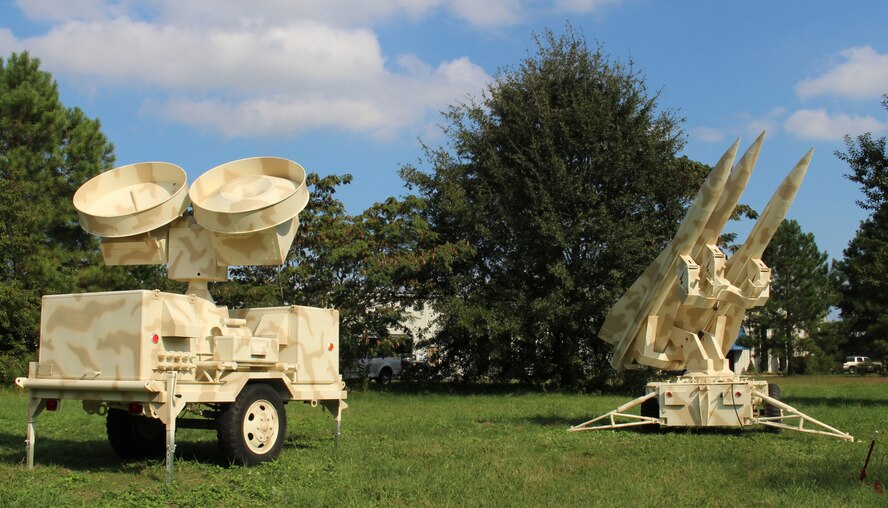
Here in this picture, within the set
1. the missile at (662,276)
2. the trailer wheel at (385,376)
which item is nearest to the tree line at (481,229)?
the trailer wheel at (385,376)

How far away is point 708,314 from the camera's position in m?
14.6

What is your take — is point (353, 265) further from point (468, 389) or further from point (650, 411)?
point (650, 411)

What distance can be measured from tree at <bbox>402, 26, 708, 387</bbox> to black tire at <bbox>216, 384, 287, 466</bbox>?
15.9 metres

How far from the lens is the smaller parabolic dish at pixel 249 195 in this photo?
10031 mm

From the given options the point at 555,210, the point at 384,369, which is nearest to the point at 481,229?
the point at 555,210

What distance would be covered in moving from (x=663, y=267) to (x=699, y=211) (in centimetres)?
127

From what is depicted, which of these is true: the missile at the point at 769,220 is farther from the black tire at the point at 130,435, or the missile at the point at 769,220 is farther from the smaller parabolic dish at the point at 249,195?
the black tire at the point at 130,435

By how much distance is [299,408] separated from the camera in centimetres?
1877

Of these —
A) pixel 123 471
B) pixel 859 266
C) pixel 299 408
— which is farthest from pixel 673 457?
pixel 859 266

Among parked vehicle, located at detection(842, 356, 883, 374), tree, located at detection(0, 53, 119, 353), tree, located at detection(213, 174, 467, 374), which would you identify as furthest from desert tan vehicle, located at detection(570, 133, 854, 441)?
parked vehicle, located at detection(842, 356, 883, 374)

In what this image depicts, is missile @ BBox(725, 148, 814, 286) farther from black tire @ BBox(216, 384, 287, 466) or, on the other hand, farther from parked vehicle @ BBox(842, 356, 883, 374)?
parked vehicle @ BBox(842, 356, 883, 374)

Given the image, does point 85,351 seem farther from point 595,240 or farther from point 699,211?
point 595,240

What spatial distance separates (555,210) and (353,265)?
6.41 m

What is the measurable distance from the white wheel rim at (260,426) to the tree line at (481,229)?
1365 centimetres
